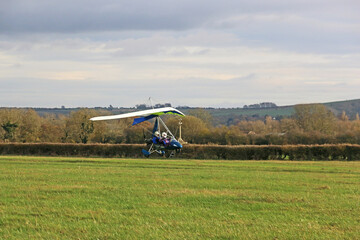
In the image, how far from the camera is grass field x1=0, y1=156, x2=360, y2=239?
11.5m

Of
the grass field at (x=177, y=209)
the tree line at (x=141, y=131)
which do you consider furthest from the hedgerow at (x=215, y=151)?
the grass field at (x=177, y=209)

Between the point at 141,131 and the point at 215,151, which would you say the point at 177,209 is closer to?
the point at 215,151

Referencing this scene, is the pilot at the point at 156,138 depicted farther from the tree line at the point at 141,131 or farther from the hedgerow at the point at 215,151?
the tree line at the point at 141,131

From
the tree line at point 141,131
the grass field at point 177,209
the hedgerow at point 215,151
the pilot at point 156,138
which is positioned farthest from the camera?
the tree line at point 141,131

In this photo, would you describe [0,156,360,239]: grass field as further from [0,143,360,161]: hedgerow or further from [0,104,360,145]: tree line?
[0,104,360,145]: tree line

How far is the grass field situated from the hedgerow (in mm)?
22623

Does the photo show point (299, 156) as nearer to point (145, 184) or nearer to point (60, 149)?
point (60, 149)

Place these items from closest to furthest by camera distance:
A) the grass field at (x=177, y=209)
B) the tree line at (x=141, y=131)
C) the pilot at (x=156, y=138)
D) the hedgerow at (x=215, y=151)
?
the grass field at (x=177, y=209) → the pilot at (x=156, y=138) → the hedgerow at (x=215, y=151) → the tree line at (x=141, y=131)

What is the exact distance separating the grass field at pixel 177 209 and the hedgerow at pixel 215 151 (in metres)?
22.6

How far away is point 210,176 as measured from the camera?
2506cm

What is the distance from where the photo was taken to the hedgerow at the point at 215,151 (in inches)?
1756

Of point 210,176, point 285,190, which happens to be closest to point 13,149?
point 210,176

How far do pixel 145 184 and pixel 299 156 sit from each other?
87.9 feet

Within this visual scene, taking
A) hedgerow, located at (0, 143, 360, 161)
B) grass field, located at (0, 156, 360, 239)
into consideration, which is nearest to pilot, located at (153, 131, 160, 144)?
grass field, located at (0, 156, 360, 239)
